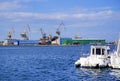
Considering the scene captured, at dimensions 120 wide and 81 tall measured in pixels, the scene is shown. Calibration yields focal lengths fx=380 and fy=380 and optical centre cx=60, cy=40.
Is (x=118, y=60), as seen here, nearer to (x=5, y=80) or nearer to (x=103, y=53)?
(x=103, y=53)

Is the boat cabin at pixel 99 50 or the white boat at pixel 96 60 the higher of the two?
the boat cabin at pixel 99 50

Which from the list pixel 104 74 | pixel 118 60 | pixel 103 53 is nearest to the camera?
pixel 104 74

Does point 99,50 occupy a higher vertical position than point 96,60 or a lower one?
higher

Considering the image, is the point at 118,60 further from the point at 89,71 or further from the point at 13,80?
the point at 13,80

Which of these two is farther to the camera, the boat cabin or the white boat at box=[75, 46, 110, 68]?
the boat cabin

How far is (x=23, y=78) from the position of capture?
5206 cm

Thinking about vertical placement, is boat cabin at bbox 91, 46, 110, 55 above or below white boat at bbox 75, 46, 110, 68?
above

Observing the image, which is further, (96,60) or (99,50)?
(99,50)

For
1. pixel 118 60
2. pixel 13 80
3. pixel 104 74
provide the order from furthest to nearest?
pixel 118 60 < pixel 104 74 < pixel 13 80

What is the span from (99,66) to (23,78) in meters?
16.8

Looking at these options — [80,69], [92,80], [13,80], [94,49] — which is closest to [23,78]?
[13,80]

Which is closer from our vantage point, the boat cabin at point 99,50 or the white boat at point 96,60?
the white boat at point 96,60

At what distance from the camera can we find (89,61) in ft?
211

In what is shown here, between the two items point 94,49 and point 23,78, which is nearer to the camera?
point 23,78
